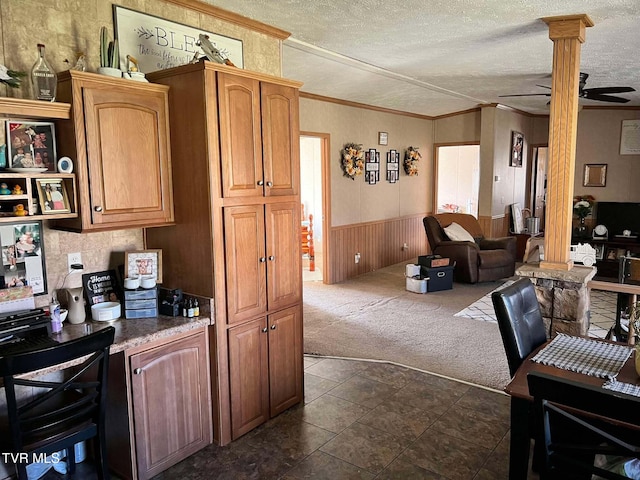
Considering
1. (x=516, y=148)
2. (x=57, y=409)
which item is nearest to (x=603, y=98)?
(x=516, y=148)

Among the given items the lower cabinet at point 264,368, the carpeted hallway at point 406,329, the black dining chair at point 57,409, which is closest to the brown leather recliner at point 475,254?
the carpeted hallway at point 406,329

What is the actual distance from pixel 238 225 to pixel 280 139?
24.3 inches

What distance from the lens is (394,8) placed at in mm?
3273

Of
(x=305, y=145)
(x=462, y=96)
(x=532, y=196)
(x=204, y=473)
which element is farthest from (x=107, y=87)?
(x=532, y=196)

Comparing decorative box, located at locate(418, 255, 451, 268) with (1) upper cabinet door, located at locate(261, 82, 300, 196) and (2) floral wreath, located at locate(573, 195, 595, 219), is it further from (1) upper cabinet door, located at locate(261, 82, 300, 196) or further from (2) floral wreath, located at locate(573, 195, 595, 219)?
(1) upper cabinet door, located at locate(261, 82, 300, 196)

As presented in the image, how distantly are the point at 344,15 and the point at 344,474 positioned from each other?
2.90m

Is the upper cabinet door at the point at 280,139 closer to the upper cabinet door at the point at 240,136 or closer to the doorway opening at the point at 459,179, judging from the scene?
the upper cabinet door at the point at 240,136

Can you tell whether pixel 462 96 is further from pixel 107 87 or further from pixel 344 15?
pixel 107 87

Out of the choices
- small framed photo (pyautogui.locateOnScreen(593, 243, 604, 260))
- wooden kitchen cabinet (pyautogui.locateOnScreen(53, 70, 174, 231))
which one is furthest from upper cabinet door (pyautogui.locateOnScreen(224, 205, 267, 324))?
small framed photo (pyautogui.locateOnScreen(593, 243, 604, 260))

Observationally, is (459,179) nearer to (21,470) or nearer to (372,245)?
(372,245)

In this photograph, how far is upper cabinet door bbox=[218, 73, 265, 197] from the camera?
2.65 meters

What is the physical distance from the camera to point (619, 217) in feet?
24.9

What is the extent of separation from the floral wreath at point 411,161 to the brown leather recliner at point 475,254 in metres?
1.42

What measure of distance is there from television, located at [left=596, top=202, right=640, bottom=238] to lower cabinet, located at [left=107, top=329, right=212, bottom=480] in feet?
23.4
